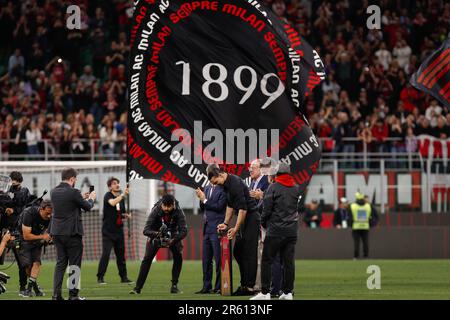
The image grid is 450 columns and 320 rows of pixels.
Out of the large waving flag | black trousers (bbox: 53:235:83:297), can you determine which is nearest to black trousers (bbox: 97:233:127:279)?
black trousers (bbox: 53:235:83:297)

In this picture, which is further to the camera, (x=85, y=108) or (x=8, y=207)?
(x=85, y=108)

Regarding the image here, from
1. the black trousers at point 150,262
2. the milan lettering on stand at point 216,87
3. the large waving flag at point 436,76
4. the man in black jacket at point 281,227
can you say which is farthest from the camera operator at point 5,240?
the large waving flag at point 436,76

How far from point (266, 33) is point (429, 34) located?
2054cm

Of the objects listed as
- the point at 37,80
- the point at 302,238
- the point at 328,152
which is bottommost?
the point at 302,238

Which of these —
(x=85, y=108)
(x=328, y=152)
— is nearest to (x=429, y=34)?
(x=328, y=152)

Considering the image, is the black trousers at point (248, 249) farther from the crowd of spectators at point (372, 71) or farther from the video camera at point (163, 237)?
the crowd of spectators at point (372, 71)

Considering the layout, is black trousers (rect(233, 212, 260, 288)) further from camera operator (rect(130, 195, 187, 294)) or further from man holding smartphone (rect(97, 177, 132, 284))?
man holding smartphone (rect(97, 177, 132, 284))

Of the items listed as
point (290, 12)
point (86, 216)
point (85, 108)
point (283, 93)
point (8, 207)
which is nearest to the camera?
point (8, 207)

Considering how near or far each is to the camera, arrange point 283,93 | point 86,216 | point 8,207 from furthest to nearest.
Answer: point 86,216, point 283,93, point 8,207

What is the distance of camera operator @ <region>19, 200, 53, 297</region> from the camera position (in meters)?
21.6

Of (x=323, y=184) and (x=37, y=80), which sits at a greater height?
(x=37, y=80)

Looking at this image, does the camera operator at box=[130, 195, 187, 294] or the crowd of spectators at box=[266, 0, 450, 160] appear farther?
the crowd of spectators at box=[266, 0, 450, 160]

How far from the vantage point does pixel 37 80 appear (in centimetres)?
4297

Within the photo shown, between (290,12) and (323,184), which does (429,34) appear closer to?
A: (290,12)
